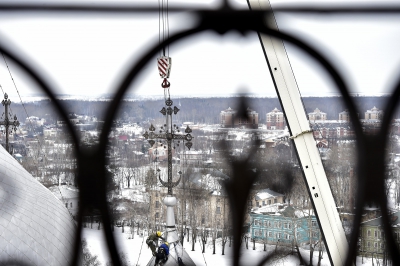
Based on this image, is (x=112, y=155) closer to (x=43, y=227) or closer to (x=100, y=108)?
(x=100, y=108)

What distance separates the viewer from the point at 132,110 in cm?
106

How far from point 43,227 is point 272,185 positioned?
212 inches

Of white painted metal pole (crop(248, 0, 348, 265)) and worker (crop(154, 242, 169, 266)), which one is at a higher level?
white painted metal pole (crop(248, 0, 348, 265))

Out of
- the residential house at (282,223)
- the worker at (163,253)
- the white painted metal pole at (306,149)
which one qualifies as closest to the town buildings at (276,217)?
the residential house at (282,223)

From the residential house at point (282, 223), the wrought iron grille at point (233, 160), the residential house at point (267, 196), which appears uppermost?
the wrought iron grille at point (233, 160)

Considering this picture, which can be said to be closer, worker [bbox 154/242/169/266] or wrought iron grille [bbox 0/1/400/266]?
wrought iron grille [bbox 0/1/400/266]

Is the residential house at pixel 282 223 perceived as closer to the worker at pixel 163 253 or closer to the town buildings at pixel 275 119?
the worker at pixel 163 253

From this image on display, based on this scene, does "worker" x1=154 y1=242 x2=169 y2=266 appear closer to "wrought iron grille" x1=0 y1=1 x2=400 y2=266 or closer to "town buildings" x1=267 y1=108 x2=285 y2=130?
"town buildings" x1=267 y1=108 x2=285 y2=130

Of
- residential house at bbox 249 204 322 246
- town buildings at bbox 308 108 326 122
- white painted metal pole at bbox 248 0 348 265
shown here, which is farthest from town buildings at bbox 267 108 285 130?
residential house at bbox 249 204 322 246

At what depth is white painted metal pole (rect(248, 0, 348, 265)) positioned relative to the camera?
1.04 meters

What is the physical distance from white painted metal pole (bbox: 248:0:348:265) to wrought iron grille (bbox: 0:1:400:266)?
0.08 m

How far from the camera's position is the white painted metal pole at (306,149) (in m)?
1.04

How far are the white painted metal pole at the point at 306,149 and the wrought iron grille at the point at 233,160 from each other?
0.27ft

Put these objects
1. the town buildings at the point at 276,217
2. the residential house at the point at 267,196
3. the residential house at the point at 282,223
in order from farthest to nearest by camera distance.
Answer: the residential house at the point at 282,223 < the town buildings at the point at 276,217 < the residential house at the point at 267,196
